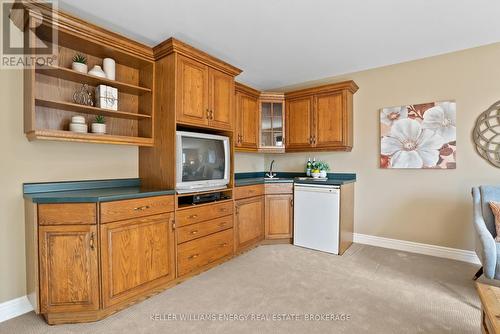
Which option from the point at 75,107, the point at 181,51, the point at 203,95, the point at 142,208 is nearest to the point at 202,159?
the point at 203,95

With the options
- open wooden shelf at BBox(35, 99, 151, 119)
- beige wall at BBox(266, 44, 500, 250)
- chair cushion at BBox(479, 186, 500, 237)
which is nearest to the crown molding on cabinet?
open wooden shelf at BBox(35, 99, 151, 119)

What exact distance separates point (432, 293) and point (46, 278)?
10.2 feet

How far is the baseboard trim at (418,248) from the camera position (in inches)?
110

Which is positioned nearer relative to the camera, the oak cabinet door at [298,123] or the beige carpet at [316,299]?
the beige carpet at [316,299]

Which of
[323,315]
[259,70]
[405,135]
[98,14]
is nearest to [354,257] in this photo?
[323,315]

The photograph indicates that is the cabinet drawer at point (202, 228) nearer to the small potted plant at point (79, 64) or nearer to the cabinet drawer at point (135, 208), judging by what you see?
the cabinet drawer at point (135, 208)

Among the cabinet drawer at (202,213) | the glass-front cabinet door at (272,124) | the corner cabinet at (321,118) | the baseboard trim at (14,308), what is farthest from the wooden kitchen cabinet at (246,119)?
the baseboard trim at (14,308)

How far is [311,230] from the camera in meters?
3.24

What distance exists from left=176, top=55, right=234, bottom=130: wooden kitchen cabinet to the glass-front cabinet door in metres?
1.03

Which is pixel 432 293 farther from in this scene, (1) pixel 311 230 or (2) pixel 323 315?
(1) pixel 311 230

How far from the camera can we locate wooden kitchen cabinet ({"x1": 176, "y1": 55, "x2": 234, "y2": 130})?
2334 millimetres

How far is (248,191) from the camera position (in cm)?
316

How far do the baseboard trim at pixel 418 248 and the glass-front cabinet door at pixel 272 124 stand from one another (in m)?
1.79

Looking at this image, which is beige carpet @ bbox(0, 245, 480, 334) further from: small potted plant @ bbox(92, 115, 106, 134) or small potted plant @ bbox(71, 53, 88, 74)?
small potted plant @ bbox(71, 53, 88, 74)
